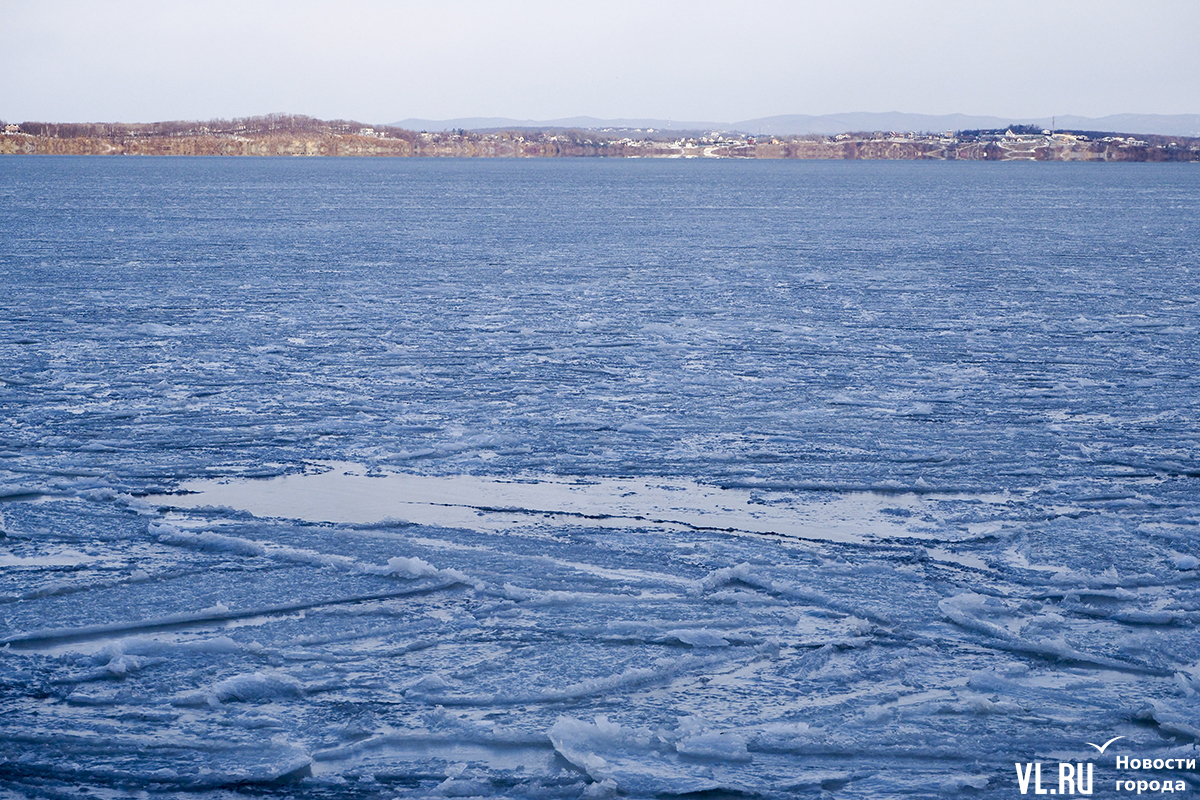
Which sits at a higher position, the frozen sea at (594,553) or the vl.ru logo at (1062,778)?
the frozen sea at (594,553)

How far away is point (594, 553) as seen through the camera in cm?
→ 855

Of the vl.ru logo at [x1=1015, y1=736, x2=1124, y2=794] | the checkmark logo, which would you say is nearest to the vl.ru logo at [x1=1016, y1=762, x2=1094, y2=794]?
the vl.ru logo at [x1=1015, y1=736, x2=1124, y2=794]

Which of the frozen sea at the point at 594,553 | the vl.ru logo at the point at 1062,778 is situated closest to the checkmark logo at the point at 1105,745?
the frozen sea at the point at 594,553

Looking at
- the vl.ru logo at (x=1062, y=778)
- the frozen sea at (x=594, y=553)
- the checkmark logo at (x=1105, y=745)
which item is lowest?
the vl.ru logo at (x=1062, y=778)

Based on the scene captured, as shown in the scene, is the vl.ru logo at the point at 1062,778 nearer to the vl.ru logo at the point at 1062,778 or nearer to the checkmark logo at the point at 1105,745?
the vl.ru logo at the point at 1062,778

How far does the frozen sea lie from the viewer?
5871 millimetres

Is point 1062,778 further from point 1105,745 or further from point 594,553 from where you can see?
point 594,553

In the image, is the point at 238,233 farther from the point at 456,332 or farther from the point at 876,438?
the point at 876,438

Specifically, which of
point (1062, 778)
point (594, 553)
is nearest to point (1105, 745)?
point (1062, 778)

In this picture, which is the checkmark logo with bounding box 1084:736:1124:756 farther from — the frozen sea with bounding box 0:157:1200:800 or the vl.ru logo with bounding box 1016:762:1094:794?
the vl.ru logo with bounding box 1016:762:1094:794

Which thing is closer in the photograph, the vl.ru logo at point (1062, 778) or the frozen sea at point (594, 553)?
the vl.ru logo at point (1062, 778)

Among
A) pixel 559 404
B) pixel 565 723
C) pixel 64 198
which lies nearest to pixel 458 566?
pixel 565 723

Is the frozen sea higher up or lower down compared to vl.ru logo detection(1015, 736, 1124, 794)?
higher up

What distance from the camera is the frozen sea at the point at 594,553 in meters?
5.87
